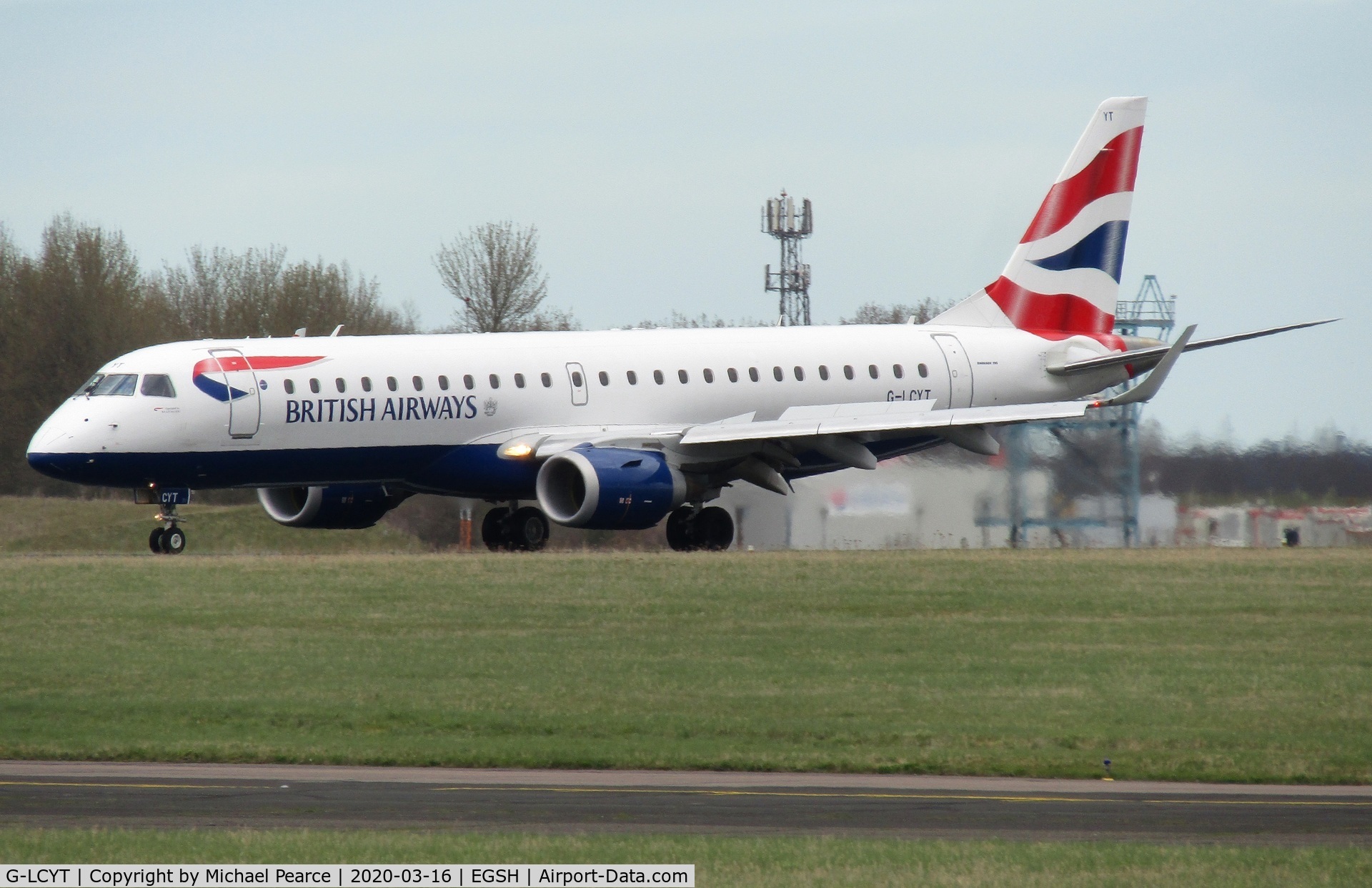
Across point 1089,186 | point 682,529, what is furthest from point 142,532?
point 1089,186

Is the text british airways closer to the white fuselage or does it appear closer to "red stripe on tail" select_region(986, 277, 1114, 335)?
the white fuselage

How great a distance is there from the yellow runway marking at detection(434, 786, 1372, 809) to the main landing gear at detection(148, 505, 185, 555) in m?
18.9

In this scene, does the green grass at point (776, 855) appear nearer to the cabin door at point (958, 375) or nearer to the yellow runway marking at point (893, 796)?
the yellow runway marking at point (893, 796)

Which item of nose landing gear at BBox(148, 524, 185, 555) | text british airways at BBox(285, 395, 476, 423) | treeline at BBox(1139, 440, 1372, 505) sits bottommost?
nose landing gear at BBox(148, 524, 185, 555)

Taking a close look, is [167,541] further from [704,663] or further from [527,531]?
[704,663]

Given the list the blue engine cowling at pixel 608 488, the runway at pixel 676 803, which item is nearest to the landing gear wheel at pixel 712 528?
the blue engine cowling at pixel 608 488

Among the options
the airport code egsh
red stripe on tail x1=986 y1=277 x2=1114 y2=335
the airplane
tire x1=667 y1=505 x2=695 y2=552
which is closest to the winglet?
the airplane

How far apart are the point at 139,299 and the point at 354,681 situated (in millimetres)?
45131

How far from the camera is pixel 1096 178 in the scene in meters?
38.9

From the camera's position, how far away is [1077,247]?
39.0 m

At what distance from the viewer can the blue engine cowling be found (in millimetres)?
30500

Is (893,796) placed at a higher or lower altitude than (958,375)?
lower

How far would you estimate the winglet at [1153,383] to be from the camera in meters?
31.1

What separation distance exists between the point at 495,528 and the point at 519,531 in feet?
1.49
